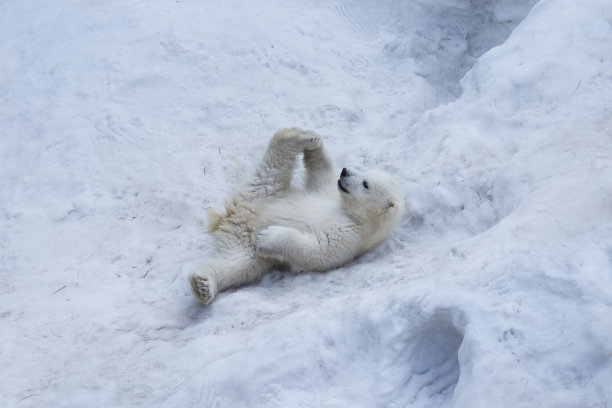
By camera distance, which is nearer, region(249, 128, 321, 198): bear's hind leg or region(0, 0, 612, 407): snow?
region(0, 0, 612, 407): snow

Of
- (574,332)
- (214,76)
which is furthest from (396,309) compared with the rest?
(214,76)

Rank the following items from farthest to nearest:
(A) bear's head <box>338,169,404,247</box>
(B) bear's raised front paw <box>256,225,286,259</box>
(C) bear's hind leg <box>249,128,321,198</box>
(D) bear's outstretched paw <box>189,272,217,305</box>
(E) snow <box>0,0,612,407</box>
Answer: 1. (C) bear's hind leg <box>249,128,321,198</box>
2. (A) bear's head <box>338,169,404,247</box>
3. (B) bear's raised front paw <box>256,225,286,259</box>
4. (D) bear's outstretched paw <box>189,272,217,305</box>
5. (E) snow <box>0,0,612,407</box>

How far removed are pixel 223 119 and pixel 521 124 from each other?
2.95 metres

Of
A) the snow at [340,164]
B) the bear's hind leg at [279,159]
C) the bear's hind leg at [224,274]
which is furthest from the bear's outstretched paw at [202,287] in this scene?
the bear's hind leg at [279,159]

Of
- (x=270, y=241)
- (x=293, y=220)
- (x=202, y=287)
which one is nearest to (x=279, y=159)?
(x=293, y=220)

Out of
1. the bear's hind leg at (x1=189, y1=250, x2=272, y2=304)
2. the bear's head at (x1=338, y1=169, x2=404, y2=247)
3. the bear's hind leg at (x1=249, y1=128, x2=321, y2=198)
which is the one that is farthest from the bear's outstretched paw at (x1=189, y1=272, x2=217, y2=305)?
the bear's head at (x1=338, y1=169, x2=404, y2=247)

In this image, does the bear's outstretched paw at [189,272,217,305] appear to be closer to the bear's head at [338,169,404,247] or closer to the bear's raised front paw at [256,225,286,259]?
the bear's raised front paw at [256,225,286,259]

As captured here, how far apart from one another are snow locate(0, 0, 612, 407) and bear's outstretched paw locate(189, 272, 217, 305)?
122mm

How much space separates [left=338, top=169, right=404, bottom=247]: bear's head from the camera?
183 inches

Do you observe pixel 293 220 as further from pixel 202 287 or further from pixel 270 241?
pixel 202 287

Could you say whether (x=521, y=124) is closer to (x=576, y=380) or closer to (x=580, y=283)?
(x=580, y=283)

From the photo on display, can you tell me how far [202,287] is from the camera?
420 centimetres

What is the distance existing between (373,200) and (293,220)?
2.15 ft

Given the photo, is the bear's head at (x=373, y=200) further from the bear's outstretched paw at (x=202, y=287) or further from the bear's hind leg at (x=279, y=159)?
the bear's outstretched paw at (x=202, y=287)
